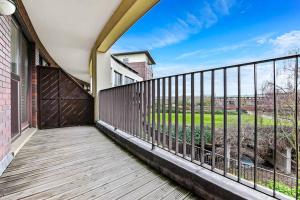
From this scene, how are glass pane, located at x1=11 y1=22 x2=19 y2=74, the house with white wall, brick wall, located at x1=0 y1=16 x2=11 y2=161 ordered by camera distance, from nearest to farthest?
brick wall, located at x1=0 y1=16 x2=11 y2=161 < glass pane, located at x1=11 y1=22 x2=19 y2=74 < the house with white wall

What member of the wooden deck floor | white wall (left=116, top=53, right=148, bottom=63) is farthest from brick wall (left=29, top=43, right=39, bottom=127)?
white wall (left=116, top=53, right=148, bottom=63)

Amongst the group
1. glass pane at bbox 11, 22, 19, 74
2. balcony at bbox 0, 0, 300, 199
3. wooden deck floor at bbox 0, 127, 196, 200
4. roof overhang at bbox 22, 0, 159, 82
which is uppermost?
roof overhang at bbox 22, 0, 159, 82

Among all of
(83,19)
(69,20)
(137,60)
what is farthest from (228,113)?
(137,60)

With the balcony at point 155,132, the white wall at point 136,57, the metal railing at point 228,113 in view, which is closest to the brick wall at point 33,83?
the balcony at point 155,132

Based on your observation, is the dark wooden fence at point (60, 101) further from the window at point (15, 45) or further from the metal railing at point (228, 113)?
the metal railing at point (228, 113)

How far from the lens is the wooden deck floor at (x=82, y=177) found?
1490 millimetres

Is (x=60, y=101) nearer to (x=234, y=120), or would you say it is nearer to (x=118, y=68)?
(x=118, y=68)

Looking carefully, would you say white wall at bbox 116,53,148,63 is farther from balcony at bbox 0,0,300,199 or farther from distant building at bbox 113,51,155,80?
balcony at bbox 0,0,300,199

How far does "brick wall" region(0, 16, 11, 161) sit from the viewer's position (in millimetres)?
1982

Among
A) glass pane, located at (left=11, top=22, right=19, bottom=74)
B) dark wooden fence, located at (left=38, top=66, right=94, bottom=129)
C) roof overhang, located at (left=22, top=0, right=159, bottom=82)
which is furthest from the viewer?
dark wooden fence, located at (left=38, top=66, right=94, bottom=129)

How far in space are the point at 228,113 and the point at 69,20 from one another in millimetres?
3621

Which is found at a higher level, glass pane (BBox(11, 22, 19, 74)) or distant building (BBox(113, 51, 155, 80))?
distant building (BBox(113, 51, 155, 80))

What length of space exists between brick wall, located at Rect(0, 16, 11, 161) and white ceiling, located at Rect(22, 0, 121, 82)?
1041 mm

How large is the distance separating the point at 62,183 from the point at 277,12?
1999cm
